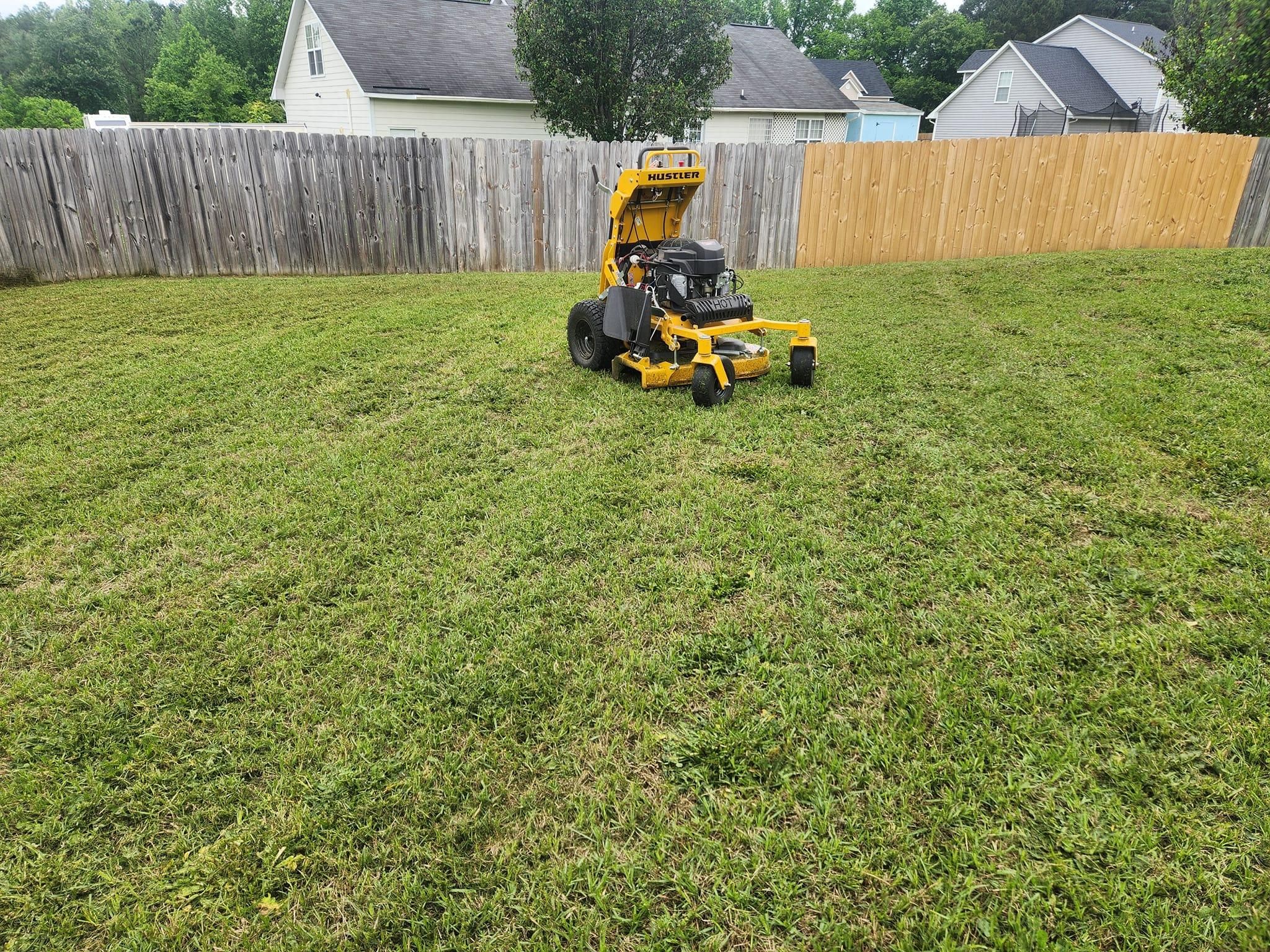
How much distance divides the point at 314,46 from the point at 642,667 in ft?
74.4

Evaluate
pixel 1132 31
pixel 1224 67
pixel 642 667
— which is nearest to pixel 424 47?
pixel 1224 67

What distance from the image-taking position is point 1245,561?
317cm

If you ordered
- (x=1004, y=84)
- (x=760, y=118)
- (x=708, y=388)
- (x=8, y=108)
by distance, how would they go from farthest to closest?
(x=8, y=108)
(x=1004, y=84)
(x=760, y=118)
(x=708, y=388)

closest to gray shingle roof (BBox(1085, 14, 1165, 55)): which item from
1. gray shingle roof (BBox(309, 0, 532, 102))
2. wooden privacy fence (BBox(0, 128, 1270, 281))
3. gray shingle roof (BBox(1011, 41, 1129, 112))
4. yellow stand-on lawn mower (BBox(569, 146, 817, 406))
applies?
gray shingle roof (BBox(1011, 41, 1129, 112))

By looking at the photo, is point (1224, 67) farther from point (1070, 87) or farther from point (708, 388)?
point (1070, 87)

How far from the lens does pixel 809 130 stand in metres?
26.2

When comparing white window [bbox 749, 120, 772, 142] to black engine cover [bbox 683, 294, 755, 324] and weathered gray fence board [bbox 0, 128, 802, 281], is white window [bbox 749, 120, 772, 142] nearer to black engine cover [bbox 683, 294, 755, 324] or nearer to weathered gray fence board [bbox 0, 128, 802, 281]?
weathered gray fence board [bbox 0, 128, 802, 281]

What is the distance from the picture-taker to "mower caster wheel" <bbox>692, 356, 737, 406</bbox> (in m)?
5.32

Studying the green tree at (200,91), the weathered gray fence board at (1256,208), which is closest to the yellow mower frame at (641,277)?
the weathered gray fence board at (1256,208)

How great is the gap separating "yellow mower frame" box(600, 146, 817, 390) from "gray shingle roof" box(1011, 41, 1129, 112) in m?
31.9

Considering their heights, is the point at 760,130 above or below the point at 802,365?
above

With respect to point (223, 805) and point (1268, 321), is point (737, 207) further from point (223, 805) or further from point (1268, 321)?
point (223, 805)

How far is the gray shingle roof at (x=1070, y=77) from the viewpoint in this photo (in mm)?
30734

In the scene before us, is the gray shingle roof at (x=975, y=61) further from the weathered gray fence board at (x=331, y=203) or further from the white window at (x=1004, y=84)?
the weathered gray fence board at (x=331, y=203)
